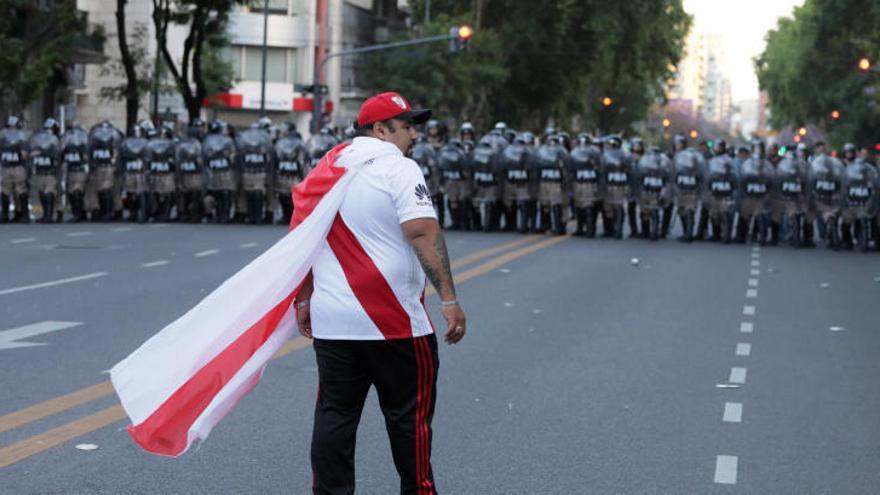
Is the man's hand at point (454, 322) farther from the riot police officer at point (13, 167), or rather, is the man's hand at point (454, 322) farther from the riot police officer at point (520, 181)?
the riot police officer at point (520, 181)

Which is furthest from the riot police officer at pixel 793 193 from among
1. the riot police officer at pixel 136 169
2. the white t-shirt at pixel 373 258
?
the white t-shirt at pixel 373 258

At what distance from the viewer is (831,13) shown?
54.2 metres

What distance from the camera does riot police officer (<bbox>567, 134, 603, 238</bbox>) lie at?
29.4 m

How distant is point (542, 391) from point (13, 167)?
19580 millimetres

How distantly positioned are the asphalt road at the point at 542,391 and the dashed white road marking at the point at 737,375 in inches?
1.0

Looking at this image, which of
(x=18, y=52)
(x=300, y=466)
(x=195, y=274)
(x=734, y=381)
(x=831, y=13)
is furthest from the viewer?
(x=831, y=13)

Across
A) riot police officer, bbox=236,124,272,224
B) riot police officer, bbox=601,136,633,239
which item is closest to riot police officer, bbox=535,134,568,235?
riot police officer, bbox=601,136,633,239

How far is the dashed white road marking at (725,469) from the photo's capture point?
307 inches

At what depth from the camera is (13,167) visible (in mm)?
28297

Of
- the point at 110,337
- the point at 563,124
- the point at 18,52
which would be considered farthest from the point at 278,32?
the point at 110,337

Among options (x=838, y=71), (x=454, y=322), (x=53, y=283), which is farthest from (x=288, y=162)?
(x=838, y=71)

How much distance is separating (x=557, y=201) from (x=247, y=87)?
151ft

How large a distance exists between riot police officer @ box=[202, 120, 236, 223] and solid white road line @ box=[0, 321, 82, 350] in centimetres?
1623

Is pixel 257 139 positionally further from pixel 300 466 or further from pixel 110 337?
pixel 300 466
